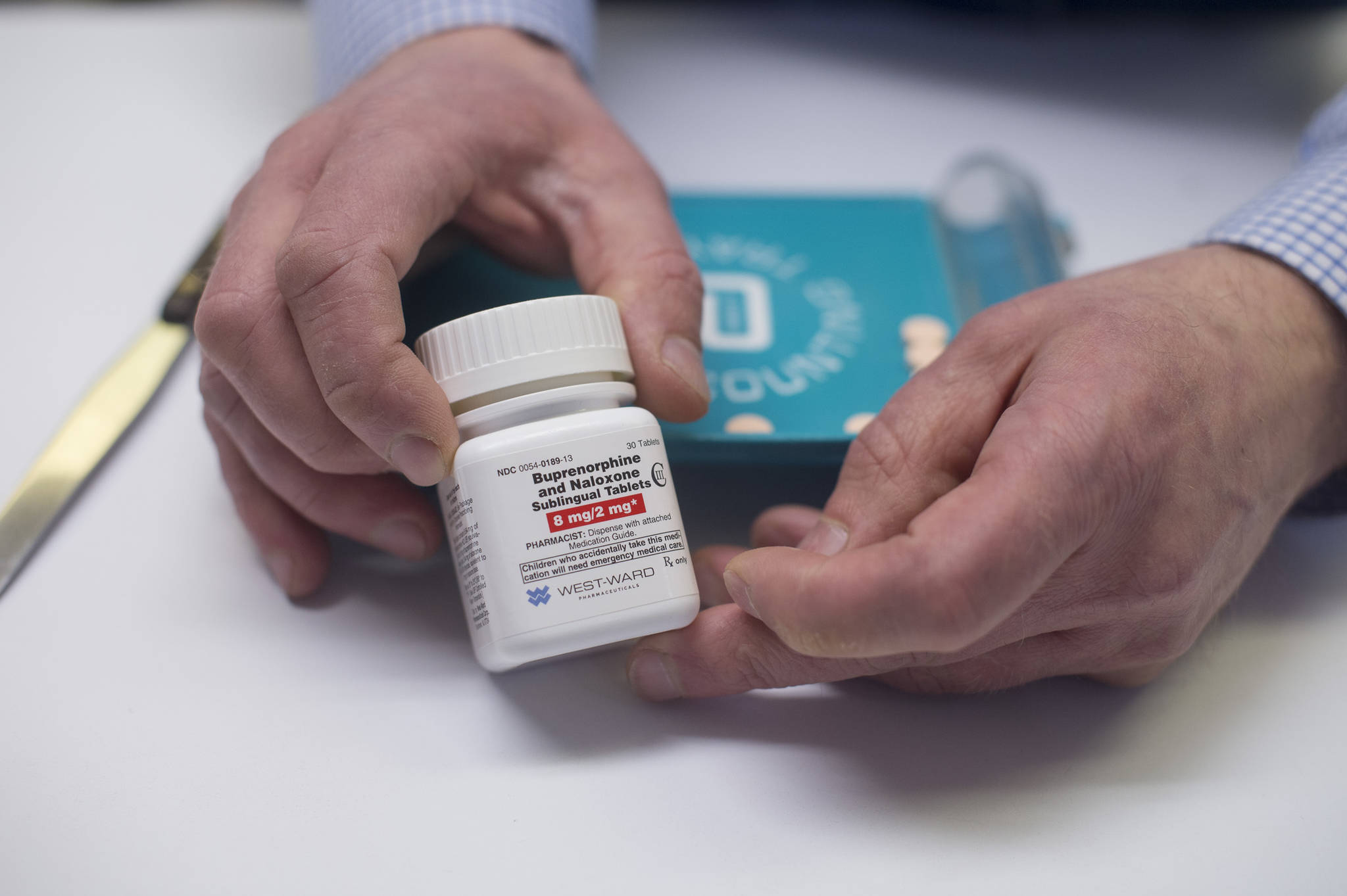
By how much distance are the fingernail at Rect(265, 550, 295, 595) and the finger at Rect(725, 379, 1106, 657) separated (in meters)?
0.36

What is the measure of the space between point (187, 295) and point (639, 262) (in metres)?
0.48

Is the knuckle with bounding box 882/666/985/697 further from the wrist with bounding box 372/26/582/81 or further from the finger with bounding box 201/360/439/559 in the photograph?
the wrist with bounding box 372/26/582/81

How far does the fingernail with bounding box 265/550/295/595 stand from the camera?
689 mm

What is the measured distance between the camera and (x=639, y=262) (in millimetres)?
675

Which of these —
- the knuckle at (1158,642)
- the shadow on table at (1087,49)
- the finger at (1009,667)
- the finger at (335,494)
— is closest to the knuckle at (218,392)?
the finger at (335,494)

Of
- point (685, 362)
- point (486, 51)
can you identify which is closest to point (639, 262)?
point (685, 362)

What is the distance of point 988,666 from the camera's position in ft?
2.01

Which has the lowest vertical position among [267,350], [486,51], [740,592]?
[740,592]

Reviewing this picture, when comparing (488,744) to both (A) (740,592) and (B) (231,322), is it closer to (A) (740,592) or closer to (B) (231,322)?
(A) (740,592)

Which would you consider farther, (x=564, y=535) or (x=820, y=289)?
(x=820, y=289)

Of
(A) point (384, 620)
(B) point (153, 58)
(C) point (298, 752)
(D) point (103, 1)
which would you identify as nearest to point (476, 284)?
(A) point (384, 620)

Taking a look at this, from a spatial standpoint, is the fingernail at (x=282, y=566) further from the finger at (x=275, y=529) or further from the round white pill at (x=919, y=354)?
the round white pill at (x=919, y=354)

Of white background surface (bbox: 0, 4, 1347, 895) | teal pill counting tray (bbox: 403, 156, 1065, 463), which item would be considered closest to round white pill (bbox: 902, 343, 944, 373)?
teal pill counting tray (bbox: 403, 156, 1065, 463)

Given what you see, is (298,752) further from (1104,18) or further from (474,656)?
(1104,18)
